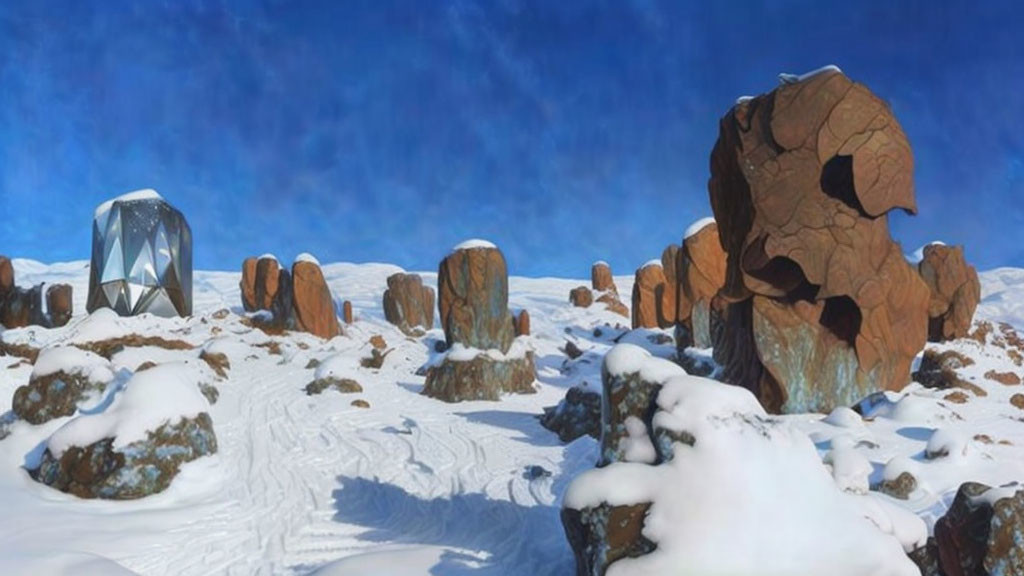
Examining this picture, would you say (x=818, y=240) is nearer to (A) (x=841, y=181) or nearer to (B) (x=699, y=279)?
(A) (x=841, y=181)

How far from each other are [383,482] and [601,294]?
29.1m

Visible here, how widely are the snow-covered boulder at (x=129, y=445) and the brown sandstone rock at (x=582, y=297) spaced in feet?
92.3

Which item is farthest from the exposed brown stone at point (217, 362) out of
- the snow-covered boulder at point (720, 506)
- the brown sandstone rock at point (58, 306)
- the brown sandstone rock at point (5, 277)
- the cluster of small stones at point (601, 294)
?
the cluster of small stones at point (601, 294)

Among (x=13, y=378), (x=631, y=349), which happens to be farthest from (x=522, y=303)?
(x=631, y=349)

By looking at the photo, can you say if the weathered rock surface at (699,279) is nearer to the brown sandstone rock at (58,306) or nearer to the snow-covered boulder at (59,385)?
the snow-covered boulder at (59,385)

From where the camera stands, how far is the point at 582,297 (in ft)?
114

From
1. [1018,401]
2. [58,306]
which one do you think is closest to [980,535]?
[1018,401]

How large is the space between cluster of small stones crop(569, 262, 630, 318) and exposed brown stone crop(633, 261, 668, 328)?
6708 millimetres

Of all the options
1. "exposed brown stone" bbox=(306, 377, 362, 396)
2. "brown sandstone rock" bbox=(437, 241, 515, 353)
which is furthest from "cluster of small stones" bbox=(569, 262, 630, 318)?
"exposed brown stone" bbox=(306, 377, 362, 396)

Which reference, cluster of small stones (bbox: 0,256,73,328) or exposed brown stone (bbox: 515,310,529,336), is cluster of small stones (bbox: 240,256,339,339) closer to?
exposed brown stone (bbox: 515,310,529,336)

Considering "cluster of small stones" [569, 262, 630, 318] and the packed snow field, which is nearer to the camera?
the packed snow field

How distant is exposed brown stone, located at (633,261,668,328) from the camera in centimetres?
2511

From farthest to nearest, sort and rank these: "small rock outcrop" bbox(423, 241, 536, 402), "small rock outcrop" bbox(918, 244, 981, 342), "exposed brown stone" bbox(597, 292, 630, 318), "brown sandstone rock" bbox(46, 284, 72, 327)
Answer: "exposed brown stone" bbox(597, 292, 630, 318)
"brown sandstone rock" bbox(46, 284, 72, 327)
"small rock outcrop" bbox(918, 244, 981, 342)
"small rock outcrop" bbox(423, 241, 536, 402)

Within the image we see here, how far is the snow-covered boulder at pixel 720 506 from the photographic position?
3328 mm
